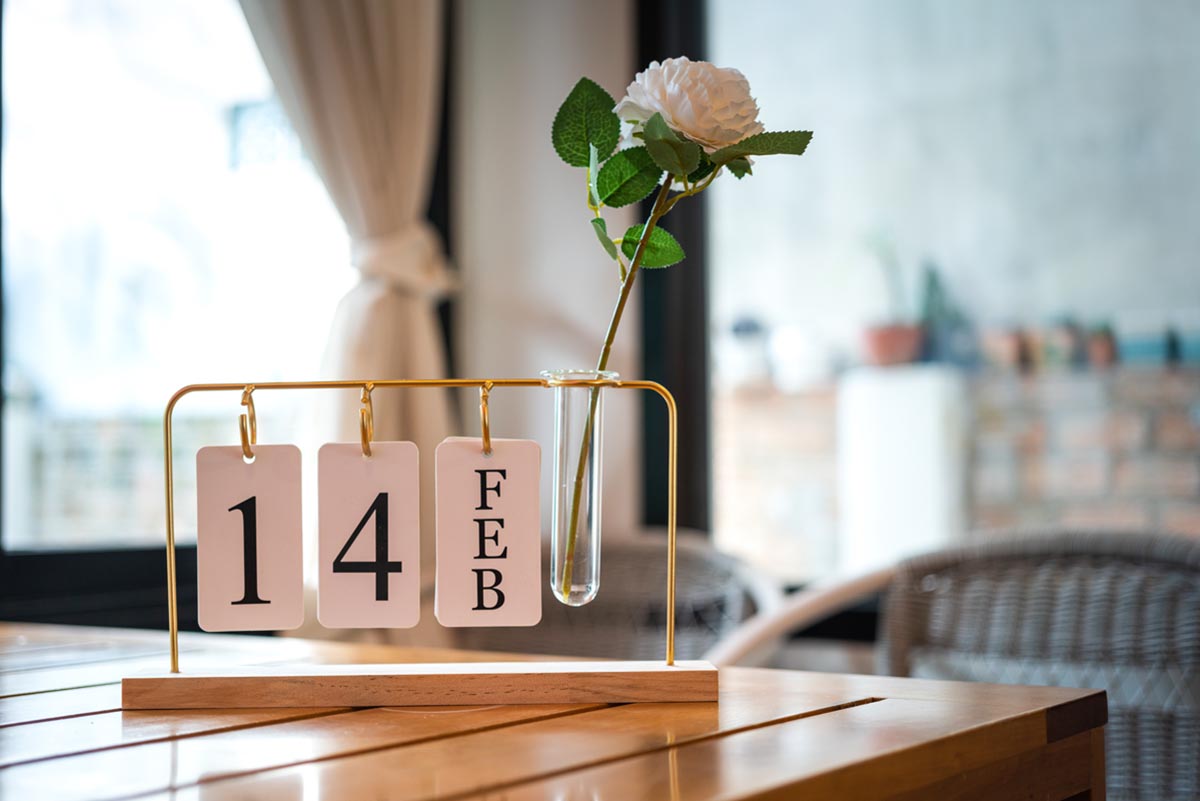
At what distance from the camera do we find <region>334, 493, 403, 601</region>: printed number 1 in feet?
3.13

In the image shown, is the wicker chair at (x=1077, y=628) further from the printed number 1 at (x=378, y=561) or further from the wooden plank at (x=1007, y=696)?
the printed number 1 at (x=378, y=561)

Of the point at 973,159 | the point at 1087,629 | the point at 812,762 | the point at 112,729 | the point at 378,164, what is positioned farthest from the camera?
the point at 378,164

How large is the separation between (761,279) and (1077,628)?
982 millimetres

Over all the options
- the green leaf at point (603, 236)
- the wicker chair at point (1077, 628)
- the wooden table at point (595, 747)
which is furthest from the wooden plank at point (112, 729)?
the wicker chair at point (1077, 628)

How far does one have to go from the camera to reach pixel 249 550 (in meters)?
0.96

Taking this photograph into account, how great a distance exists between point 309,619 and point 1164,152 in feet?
5.32

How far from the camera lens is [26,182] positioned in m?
2.13

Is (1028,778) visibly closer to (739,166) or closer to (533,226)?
(739,166)

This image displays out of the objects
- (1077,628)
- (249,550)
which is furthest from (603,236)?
(1077,628)

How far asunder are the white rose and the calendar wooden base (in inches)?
15.9

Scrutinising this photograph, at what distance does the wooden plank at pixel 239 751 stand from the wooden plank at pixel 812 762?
2.1 inches

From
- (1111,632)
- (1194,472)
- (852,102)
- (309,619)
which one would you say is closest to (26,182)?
(309,619)

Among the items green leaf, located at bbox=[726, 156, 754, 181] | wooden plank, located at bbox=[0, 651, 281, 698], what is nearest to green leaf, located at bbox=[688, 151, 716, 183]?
green leaf, located at bbox=[726, 156, 754, 181]

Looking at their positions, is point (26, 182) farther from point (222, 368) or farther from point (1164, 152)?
point (1164, 152)
